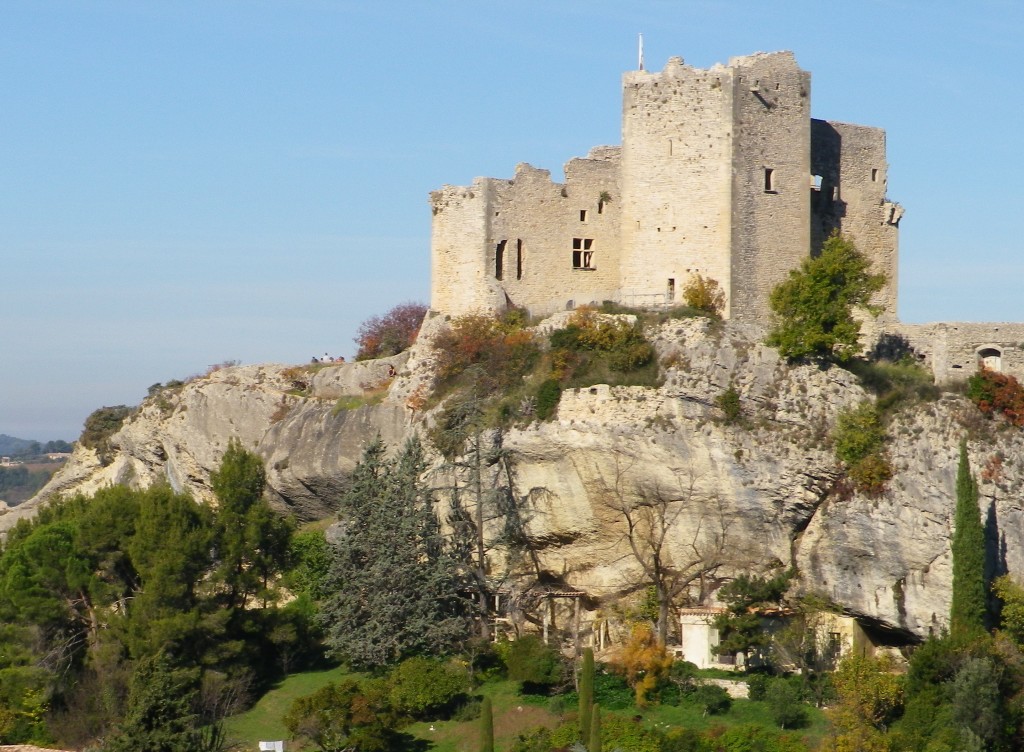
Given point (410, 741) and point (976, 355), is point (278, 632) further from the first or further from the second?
point (976, 355)

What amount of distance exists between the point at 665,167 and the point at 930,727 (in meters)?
15.9

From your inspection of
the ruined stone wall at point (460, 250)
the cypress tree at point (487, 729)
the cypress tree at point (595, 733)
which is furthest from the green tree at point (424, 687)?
the ruined stone wall at point (460, 250)

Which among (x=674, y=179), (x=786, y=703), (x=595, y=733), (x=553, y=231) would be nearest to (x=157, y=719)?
(x=595, y=733)

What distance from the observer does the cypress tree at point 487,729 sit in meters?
40.2

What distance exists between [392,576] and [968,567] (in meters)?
13.8

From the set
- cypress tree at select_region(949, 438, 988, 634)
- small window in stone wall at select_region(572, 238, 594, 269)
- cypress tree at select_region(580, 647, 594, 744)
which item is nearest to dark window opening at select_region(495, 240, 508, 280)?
small window in stone wall at select_region(572, 238, 594, 269)

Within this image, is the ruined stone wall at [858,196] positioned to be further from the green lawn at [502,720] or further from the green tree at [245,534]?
the green tree at [245,534]

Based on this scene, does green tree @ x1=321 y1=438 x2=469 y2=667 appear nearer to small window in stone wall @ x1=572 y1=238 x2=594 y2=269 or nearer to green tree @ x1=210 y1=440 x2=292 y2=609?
green tree @ x1=210 y1=440 x2=292 y2=609

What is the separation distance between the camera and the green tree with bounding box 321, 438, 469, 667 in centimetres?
4575

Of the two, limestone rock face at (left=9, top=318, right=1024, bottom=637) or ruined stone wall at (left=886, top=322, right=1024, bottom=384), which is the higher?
ruined stone wall at (left=886, top=322, right=1024, bottom=384)

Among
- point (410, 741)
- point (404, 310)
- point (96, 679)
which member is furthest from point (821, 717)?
point (404, 310)

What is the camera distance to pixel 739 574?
149 ft

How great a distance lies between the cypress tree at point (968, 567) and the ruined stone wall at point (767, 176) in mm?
8074

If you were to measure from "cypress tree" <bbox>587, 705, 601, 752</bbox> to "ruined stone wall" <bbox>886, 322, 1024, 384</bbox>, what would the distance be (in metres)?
12.9
